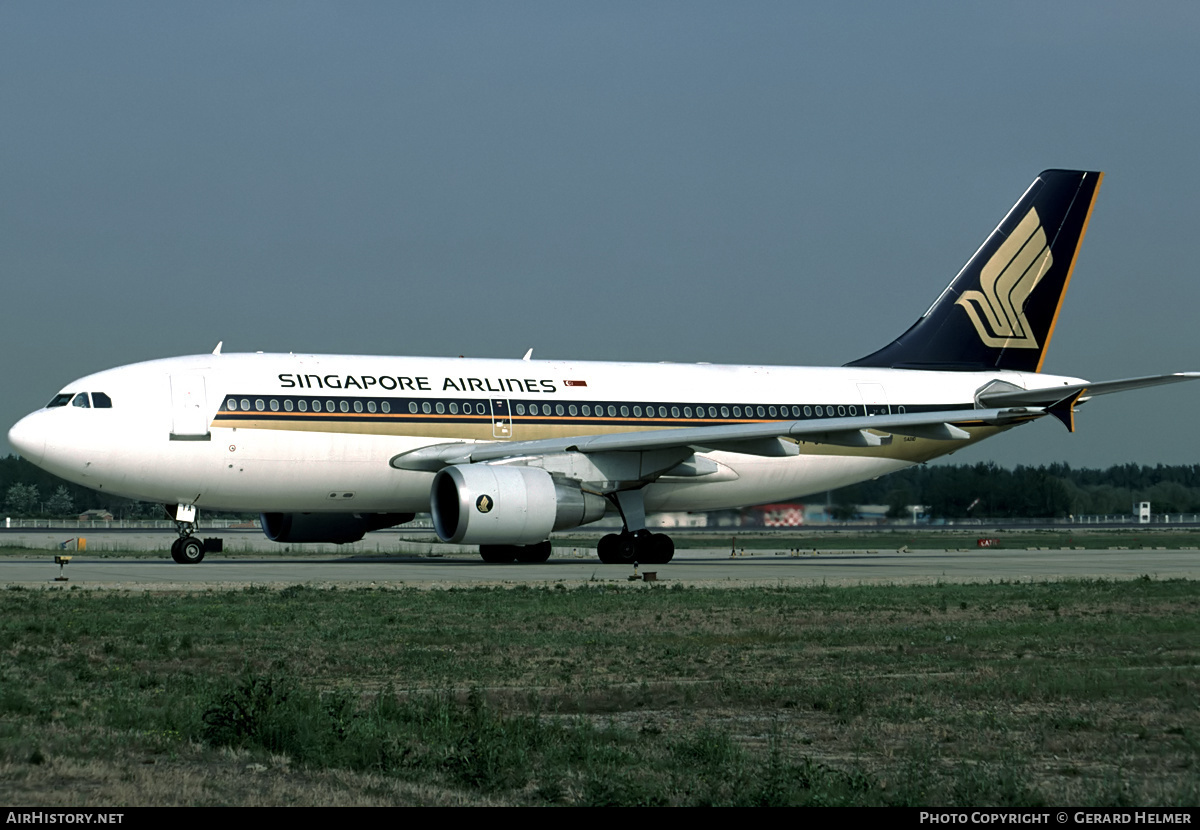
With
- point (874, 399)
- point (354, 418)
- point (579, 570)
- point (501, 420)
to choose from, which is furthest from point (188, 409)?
point (874, 399)

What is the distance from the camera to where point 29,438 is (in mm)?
24156

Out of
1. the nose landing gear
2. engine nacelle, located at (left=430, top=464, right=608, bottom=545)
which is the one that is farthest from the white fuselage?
engine nacelle, located at (left=430, top=464, right=608, bottom=545)

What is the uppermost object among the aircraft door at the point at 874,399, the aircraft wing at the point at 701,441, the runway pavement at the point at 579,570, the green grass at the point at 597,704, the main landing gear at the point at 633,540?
the aircraft door at the point at 874,399

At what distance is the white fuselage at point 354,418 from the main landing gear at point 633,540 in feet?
4.22

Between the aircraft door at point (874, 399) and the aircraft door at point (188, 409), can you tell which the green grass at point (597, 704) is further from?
the aircraft door at point (874, 399)

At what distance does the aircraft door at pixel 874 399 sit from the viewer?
1209 inches

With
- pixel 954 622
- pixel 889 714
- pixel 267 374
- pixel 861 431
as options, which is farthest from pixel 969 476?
pixel 889 714

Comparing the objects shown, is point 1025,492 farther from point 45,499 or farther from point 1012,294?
point 45,499

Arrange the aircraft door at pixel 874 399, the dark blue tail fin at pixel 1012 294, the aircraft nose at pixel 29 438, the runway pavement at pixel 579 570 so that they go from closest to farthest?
1. the runway pavement at pixel 579 570
2. the aircraft nose at pixel 29 438
3. the aircraft door at pixel 874 399
4. the dark blue tail fin at pixel 1012 294

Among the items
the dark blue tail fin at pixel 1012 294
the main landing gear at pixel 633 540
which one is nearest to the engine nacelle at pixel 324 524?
the main landing gear at pixel 633 540

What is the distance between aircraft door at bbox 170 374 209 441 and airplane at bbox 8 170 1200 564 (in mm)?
36

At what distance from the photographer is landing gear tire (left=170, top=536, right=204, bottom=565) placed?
2578cm
